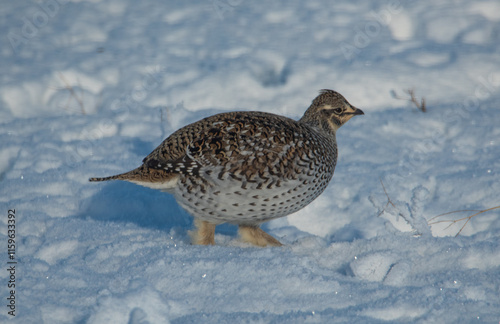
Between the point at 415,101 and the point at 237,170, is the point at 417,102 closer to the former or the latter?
the point at 415,101

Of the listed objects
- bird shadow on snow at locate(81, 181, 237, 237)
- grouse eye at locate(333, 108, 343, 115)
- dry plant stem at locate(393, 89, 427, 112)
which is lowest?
bird shadow on snow at locate(81, 181, 237, 237)

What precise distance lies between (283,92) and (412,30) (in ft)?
7.67

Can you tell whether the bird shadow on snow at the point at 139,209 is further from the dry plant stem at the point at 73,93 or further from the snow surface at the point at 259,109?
the dry plant stem at the point at 73,93

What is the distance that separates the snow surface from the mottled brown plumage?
11.6 inches

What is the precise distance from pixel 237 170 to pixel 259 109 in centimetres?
302

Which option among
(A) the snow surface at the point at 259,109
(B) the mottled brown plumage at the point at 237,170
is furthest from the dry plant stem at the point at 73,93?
(B) the mottled brown plumage at the point at 237,170

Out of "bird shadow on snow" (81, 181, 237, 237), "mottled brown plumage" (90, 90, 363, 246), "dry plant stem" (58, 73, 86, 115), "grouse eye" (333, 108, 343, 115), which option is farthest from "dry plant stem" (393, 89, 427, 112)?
"dry plant stem" (58, 73, 86, 115)

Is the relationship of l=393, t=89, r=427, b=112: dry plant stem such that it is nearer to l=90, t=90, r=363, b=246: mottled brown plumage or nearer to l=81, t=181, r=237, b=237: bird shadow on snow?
l=90, t=90, r=363, b=246: mottled brown plumage

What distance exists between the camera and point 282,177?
143 inches

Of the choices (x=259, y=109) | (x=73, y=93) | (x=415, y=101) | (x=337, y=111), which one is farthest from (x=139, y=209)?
(x=415, y=101)

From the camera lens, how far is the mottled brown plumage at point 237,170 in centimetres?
359

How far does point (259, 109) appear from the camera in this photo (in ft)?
21.4

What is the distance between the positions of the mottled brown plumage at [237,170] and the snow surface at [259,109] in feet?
0.96

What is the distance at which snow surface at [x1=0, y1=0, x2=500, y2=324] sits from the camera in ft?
9.93
